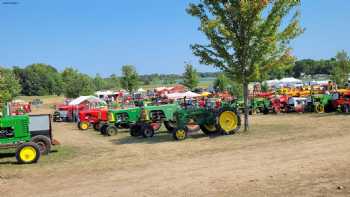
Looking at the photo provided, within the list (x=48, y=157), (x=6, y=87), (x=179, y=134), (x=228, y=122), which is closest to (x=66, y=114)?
(x=6, y=87)

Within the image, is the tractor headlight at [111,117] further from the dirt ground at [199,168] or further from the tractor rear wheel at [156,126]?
the dirt ground at [199,168]

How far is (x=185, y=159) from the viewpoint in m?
12.5

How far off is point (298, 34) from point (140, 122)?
7.99 meters

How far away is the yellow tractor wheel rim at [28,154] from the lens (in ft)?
44.7

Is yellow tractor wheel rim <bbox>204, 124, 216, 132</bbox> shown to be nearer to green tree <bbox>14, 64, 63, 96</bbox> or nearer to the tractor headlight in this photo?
the tractor headlight

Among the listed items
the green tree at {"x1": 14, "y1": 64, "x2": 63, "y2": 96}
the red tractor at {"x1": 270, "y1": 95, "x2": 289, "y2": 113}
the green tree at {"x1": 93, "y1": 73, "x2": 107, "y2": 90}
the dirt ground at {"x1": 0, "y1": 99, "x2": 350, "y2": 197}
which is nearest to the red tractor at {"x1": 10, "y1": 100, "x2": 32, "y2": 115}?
the red tractor at {"x1": 270, "y1": 95, "x2": 289, "y2": 113}

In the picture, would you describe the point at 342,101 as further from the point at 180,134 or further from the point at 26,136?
the point at 26,136

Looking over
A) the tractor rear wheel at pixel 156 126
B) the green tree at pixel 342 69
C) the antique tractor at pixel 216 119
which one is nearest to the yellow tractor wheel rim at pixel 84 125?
the tractor rear wheel at pixel 156 126

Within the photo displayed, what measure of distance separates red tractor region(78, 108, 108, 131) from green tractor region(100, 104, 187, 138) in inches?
61.5

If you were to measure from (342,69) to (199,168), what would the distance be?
4735 cm

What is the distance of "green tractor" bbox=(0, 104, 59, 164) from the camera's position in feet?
44.8

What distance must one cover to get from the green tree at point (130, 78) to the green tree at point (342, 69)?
2915cm

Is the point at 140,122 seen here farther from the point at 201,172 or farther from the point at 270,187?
the point at 270,187

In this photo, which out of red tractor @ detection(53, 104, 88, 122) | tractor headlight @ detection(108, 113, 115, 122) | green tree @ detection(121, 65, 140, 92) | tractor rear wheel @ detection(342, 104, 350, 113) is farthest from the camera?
green tree @ detection(121, 65, 140, 92)
